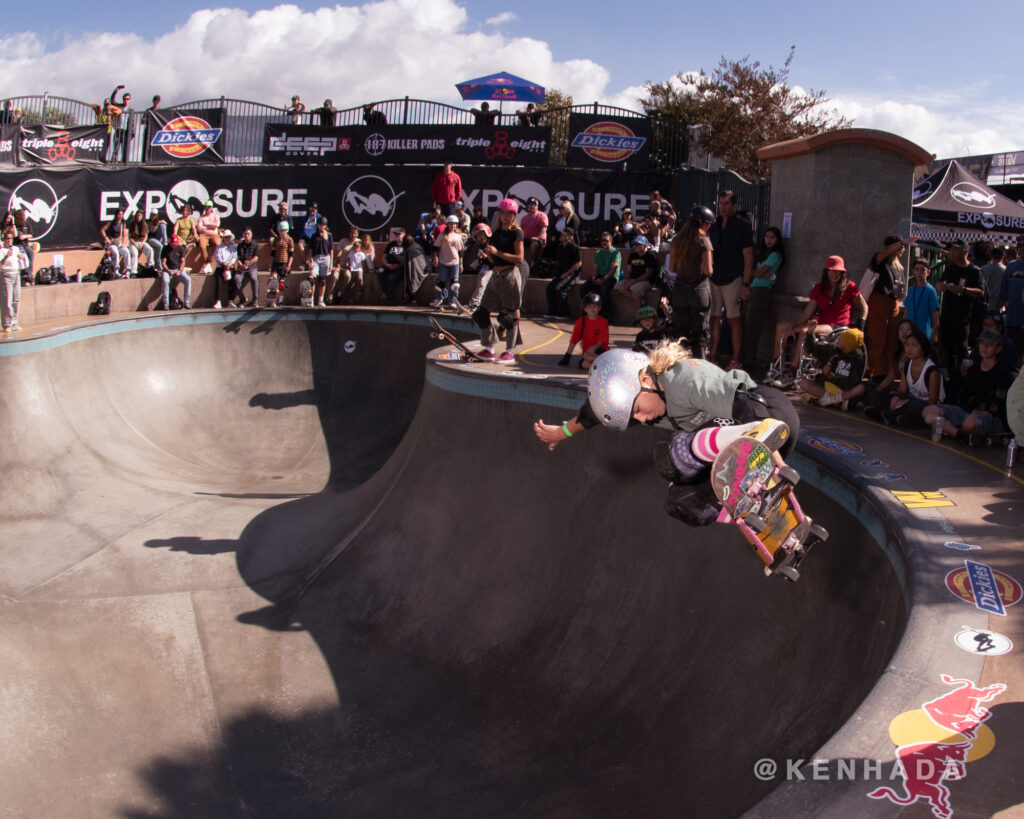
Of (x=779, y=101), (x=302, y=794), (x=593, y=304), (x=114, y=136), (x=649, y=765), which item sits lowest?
(x=302, y=794)

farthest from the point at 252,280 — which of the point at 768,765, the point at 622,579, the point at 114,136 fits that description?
the point at 768,765

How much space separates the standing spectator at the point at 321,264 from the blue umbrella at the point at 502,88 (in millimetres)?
6285

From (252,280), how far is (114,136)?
6.95 meters

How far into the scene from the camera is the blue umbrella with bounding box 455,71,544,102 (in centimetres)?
2280

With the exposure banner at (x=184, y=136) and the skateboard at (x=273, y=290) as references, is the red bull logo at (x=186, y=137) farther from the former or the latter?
the skateboard at (x=273, y=290)

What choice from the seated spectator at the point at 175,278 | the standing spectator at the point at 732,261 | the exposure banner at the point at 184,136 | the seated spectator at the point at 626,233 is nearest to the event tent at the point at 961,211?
the standing spectator at the point at 732,261

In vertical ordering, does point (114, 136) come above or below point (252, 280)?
above

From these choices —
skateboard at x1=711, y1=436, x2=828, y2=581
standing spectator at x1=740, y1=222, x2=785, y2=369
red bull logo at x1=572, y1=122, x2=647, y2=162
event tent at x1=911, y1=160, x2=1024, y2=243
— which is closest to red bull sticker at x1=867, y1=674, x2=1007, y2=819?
skateboard at x1=711, y1=436, x2=828, y2=581

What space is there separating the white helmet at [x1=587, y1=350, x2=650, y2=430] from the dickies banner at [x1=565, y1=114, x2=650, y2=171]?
15.9 metres

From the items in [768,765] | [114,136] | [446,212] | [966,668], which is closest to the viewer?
[966,668]

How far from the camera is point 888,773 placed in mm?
3180

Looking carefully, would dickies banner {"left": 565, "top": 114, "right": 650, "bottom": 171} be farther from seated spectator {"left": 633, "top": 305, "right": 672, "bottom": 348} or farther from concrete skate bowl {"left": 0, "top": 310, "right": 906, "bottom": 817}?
concrete skate bowl {"left": 0, "top": 310, "right": 906, "bottom": 817}

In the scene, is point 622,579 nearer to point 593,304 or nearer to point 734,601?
point 734,601

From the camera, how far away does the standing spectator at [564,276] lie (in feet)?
52.2
